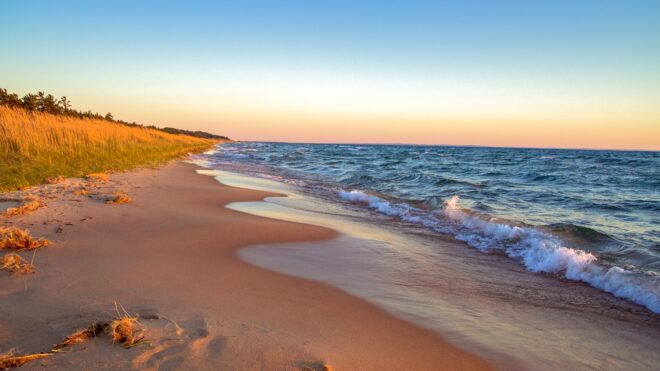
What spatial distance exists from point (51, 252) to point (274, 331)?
10.5 feet

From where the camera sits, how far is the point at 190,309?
344cm

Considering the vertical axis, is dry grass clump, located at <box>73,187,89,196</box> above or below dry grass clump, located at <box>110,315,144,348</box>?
above

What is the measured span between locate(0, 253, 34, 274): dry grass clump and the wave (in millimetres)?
6381

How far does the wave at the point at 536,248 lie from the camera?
4961 millimetres

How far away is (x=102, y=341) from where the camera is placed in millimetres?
2709

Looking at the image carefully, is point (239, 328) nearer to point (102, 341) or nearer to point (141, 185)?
point (102, 341)

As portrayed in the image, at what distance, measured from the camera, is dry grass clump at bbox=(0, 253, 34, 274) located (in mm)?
3869

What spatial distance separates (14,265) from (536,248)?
723 cm

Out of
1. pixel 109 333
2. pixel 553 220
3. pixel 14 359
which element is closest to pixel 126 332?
pixel 109 333

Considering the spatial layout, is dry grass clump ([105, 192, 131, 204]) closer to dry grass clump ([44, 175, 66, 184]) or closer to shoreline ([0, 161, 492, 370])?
shoreline ([0, 161, 492, 370])

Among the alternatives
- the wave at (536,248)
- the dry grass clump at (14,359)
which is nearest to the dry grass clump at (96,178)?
the wave at (536,248)

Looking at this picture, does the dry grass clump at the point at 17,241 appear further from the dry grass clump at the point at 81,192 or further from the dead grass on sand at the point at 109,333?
the dry grass clump at the point at 81,192

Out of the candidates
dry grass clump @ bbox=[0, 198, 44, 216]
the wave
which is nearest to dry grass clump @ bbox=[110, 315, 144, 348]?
dry grass clump @ bbox=[0, 198, 44, 216]

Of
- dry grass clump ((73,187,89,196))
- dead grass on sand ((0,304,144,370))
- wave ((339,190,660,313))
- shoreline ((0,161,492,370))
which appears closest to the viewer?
dead grass on sand ((0,304,144,370))
